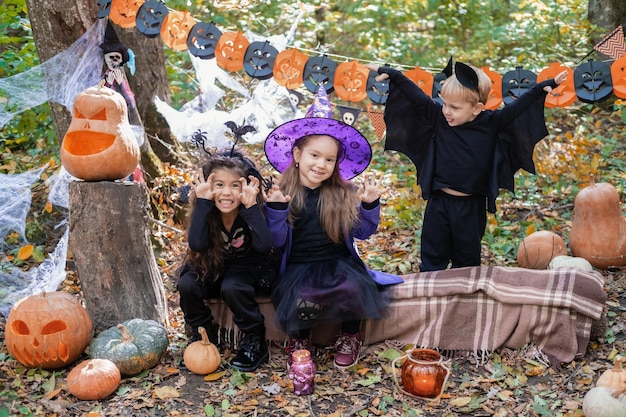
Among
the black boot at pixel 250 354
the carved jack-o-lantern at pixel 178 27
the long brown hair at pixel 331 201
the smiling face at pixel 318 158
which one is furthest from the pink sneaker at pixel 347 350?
the carved jack-o-lantern at pixel 178 27

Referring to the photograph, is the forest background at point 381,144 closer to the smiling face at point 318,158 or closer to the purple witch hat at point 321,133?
the purple witch hat at point 321,133

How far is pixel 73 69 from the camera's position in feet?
15.3

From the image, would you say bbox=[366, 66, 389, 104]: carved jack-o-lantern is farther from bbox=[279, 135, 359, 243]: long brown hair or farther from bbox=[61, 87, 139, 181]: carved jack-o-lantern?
bbox=[61, 87, 139, 181]: carved jack-o-lantern

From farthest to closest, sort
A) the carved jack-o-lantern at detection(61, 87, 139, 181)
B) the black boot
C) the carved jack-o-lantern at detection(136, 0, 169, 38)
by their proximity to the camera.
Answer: the carved jack-o-lantern at detection(136, 0, 169, 38) → the carved jack-o-lantern at detection(61, 87, 139, 181) → the black boot

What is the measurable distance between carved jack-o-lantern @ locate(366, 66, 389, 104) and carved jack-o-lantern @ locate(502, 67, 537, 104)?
2.67 feet

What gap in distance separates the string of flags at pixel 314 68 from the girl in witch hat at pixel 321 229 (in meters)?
0.35

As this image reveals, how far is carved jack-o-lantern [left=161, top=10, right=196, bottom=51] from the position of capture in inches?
174

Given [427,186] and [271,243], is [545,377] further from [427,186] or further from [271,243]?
[271,243]

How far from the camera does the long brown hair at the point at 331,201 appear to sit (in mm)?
3881

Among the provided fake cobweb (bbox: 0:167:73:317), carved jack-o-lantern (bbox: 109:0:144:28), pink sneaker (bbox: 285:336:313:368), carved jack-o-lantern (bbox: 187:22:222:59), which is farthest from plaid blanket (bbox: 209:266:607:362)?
carved jack-o-lantern (bbox: 109:0:144:28)

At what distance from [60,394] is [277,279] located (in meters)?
1.48

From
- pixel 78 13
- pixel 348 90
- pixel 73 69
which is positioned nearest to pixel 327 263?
pixel 348 90

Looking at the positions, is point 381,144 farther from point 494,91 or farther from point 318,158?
point 318,158

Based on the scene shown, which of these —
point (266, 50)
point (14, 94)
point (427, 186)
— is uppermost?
point (266, 50)
